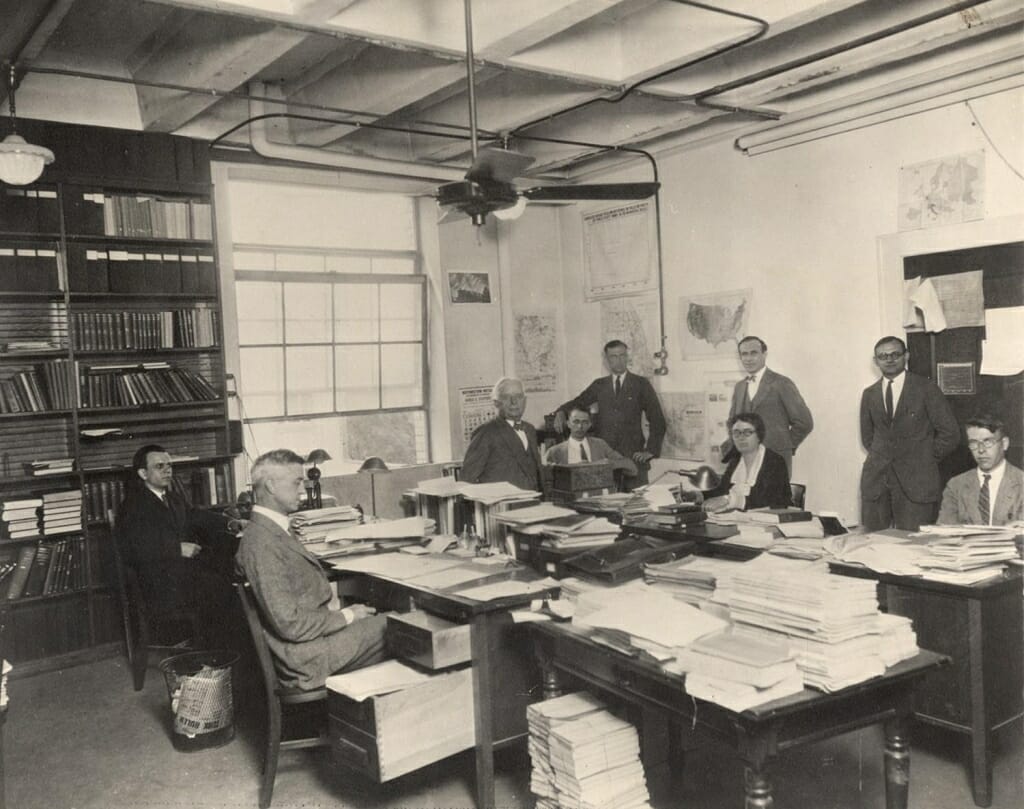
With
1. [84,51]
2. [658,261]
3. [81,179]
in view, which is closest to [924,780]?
[658,261]

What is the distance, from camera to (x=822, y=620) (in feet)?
7.30

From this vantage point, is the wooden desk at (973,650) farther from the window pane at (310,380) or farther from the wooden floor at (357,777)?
the window pane at (310,380)

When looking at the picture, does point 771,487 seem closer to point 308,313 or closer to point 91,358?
point 308,313

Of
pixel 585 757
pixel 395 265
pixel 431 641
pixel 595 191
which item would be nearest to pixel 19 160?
pixel 595 191

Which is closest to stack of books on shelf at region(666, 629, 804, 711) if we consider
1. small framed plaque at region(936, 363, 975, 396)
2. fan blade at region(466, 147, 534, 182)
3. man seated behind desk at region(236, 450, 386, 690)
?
man seated behind desk at region(236, 450, 386, 690)

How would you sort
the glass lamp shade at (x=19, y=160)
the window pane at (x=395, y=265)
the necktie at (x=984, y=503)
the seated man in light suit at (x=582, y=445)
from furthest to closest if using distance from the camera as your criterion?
the window pane at (x=395, y=265) → the seated man in light suit at (x=582, y=445) → the glass lamp shade at (x=19, y=160) → the necktie at (x=984, y=503)

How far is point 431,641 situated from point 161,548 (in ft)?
8.08

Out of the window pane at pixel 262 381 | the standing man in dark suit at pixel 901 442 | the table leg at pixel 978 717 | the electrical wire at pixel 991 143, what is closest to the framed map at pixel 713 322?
the standing man in dark suit at pixel 901 442

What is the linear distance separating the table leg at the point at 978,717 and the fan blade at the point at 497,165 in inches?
84.3

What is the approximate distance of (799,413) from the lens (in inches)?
230

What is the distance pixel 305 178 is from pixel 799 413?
3.74 m

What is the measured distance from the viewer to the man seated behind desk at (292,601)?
3.23 m

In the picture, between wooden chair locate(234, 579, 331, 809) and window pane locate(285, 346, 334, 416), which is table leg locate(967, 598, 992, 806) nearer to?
wooden chair locate(234, 579, 331, 809)

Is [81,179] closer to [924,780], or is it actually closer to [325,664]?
[325,664]
